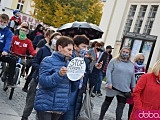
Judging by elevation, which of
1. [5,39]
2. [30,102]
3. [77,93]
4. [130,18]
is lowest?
[30,102]

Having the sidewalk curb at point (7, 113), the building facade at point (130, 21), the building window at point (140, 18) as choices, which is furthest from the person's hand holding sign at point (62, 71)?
the building window at point (140, 18)

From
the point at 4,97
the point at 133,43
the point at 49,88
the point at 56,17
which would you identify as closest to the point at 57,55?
the point at 49,88

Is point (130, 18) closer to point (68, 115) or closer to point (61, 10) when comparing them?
point (61, 10)

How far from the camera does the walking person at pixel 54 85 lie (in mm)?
4969

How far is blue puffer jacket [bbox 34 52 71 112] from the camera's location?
499 cm

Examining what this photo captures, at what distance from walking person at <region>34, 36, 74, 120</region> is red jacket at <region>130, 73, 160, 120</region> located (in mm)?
1579

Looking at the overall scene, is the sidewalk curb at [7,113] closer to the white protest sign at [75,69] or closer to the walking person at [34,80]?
the walking person at [34,80]

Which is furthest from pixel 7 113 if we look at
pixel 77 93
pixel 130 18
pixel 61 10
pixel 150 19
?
pixel 61 10

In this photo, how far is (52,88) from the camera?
5027mm

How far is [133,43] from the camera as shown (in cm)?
2255

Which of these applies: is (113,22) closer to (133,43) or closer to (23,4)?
(133,43)

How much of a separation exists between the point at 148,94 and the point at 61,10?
153 ft

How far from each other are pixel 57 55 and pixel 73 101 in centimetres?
95

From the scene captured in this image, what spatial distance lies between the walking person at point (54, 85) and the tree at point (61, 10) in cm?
4595
